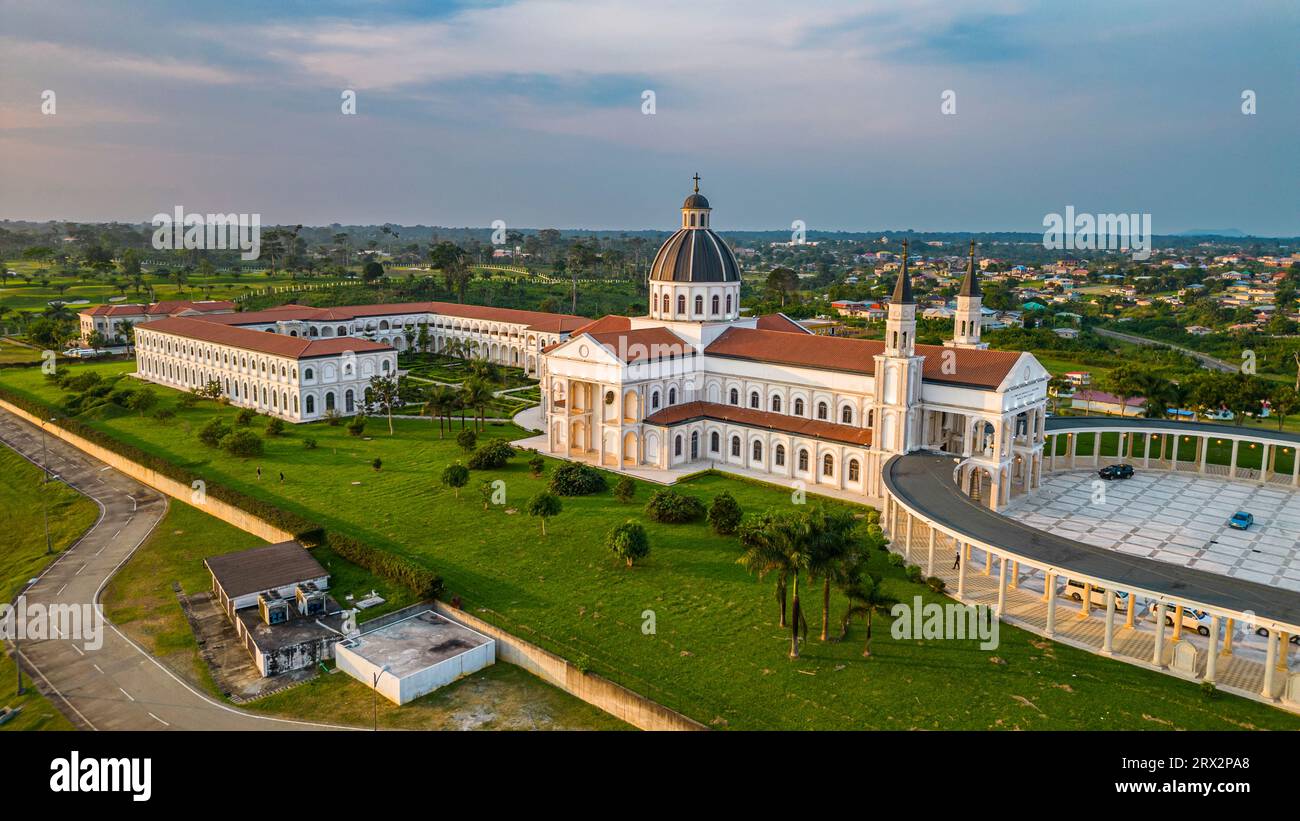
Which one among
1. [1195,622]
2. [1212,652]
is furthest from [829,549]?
[1195,622]

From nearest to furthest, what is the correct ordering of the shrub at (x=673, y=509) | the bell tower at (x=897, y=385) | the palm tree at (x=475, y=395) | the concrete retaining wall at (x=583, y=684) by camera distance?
the concrete retaining wall at (x=583, y=684) < the shrub at (x=673, y=509) < the bell tower at (x=897, y=385) < the palm tree at (x=475, y=395)

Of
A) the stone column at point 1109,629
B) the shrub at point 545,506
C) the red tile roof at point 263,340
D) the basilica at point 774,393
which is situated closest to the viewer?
the stone column at point 1109,629

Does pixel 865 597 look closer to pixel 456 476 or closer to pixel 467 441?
pixel 456 476

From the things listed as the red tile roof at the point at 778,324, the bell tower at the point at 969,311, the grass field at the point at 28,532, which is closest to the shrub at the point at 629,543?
the grass field at the point at 28,532

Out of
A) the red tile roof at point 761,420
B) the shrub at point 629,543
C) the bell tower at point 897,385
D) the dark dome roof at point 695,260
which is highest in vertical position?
the dark dome roof at point 695,260

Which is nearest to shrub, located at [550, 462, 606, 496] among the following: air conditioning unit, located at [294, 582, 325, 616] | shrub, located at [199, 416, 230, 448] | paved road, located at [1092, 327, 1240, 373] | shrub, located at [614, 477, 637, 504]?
shrub, located at [614, 477, 637, 504]

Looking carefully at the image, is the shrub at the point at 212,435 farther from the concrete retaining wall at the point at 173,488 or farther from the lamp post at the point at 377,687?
the lamp post at the point at 377,687

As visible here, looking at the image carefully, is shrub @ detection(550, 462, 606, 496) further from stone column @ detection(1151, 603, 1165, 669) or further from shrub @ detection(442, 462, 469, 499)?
stone column @ detection(1151, 603, 1165, 669)
